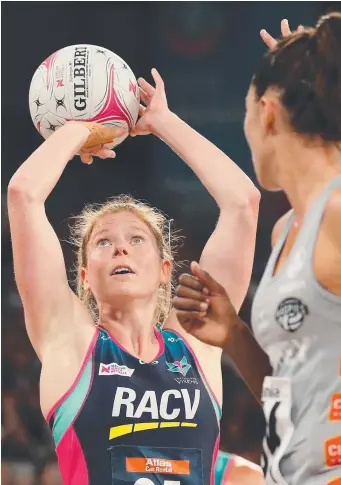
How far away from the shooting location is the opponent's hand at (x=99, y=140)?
3.26 m

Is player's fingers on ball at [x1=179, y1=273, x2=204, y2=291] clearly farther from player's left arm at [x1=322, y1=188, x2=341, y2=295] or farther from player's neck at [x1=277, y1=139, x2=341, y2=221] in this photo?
player's left arm at [x1=322, y1=188, x2=341, y2=295]

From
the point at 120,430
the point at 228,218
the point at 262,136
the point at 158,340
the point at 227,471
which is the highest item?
the point at 228,218

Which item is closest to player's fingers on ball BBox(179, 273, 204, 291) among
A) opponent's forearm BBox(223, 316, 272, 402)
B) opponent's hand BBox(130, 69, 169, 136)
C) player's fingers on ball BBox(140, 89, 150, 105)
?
opponent's forearm BBox(223, 316, 272, 402)

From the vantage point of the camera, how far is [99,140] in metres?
3.28

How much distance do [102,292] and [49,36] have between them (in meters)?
3.91

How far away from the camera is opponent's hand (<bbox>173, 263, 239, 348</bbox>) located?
222 centimetres

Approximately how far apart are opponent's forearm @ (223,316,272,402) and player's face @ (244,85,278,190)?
1.18ft

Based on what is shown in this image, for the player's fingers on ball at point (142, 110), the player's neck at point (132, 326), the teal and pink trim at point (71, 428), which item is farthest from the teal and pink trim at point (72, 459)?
the player's fingers on ball at point (142, 110)

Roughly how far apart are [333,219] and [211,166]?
1437mm

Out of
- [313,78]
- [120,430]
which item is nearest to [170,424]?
[120,430]

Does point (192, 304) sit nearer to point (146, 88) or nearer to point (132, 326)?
point (132, 326)

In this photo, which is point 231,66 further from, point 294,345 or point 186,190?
point 294,345

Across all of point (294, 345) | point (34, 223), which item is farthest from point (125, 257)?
point (294, 345)

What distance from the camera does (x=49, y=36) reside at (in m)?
6.75
